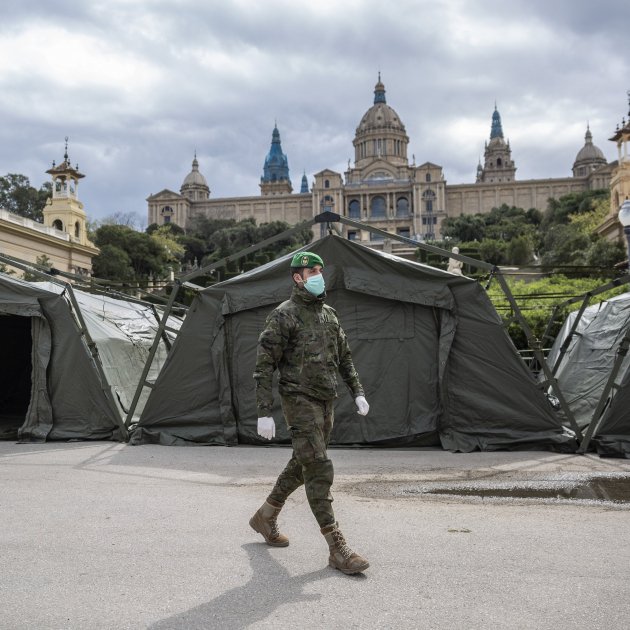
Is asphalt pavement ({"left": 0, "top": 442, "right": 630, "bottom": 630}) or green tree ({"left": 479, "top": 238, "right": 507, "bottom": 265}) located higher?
green tree ({"left": 479, "top": 238, "right": 507, "bottom": 265})

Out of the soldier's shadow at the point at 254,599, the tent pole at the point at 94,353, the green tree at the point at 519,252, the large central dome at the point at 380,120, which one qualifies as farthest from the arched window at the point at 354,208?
the soldier's shadow at the point at 254,599

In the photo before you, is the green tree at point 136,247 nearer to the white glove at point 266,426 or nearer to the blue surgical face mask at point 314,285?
the blue surgical face mask at point 314,285

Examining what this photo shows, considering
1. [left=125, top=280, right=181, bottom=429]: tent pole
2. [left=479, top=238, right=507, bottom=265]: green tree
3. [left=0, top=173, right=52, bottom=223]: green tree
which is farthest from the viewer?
[left=0, top=173, right=52, bottom=223]: green tree

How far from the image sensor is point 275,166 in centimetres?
16725

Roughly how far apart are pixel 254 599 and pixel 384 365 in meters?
5.95

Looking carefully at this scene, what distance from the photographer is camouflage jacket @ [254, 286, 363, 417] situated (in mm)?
4172

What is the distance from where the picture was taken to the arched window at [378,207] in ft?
411

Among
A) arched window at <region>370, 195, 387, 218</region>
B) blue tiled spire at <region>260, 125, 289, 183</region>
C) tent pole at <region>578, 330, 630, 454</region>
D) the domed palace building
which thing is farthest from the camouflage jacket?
blue tiled spire at <region>260, 125, 289, 183</region>

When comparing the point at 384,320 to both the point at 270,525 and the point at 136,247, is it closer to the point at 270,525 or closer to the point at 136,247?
the point at 270,525

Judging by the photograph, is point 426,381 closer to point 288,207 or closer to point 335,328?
point 335,328

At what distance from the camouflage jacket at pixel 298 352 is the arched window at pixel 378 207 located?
402 feet

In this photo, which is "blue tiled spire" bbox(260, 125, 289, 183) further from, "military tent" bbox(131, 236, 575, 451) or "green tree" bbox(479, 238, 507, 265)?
"military tent" bbox(131, 236, 575, 451)

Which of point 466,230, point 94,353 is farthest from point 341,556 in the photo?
point 466,230

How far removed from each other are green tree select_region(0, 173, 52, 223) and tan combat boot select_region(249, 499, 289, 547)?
8038cm
